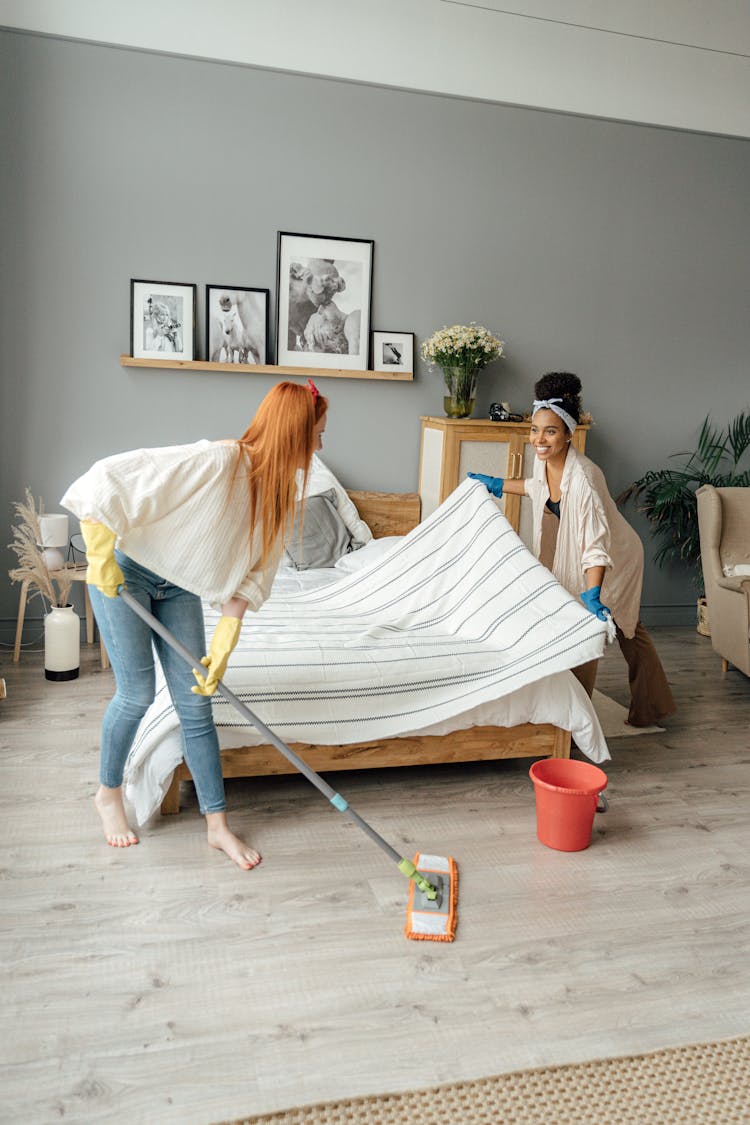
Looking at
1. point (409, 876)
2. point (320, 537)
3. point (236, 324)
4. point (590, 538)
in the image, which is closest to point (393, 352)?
point (236, 324)

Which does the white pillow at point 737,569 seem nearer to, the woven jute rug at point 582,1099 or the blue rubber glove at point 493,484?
the blue rubber glove at point 493,484

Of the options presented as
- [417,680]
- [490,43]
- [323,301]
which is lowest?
[417,680]

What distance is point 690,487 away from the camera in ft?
17.4

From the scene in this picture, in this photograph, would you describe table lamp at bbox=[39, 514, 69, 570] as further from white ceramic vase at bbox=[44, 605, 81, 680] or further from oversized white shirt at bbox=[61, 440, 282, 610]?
oversized white shirt at bbox=[61, 440, 282, 610]

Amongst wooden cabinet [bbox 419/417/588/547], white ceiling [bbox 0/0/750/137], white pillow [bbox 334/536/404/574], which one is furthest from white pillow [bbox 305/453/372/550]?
white ceiling [bbox 0/0/750/137]

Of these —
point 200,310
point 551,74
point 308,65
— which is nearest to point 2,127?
point 200,310

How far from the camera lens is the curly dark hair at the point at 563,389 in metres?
3.11

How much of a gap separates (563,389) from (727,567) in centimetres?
160

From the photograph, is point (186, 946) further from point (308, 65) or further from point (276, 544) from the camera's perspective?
point (308, 65)

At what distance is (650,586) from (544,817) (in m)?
3.02

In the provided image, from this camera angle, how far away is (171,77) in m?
4.12

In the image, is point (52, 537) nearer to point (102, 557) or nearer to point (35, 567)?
point (35, 567)

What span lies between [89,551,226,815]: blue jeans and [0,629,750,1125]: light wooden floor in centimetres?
22

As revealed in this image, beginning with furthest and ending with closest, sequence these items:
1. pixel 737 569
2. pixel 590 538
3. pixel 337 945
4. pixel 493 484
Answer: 1. pixel 737 569
2. pixel 493 484
3. pixel 590 538
4. pixel 337 945
